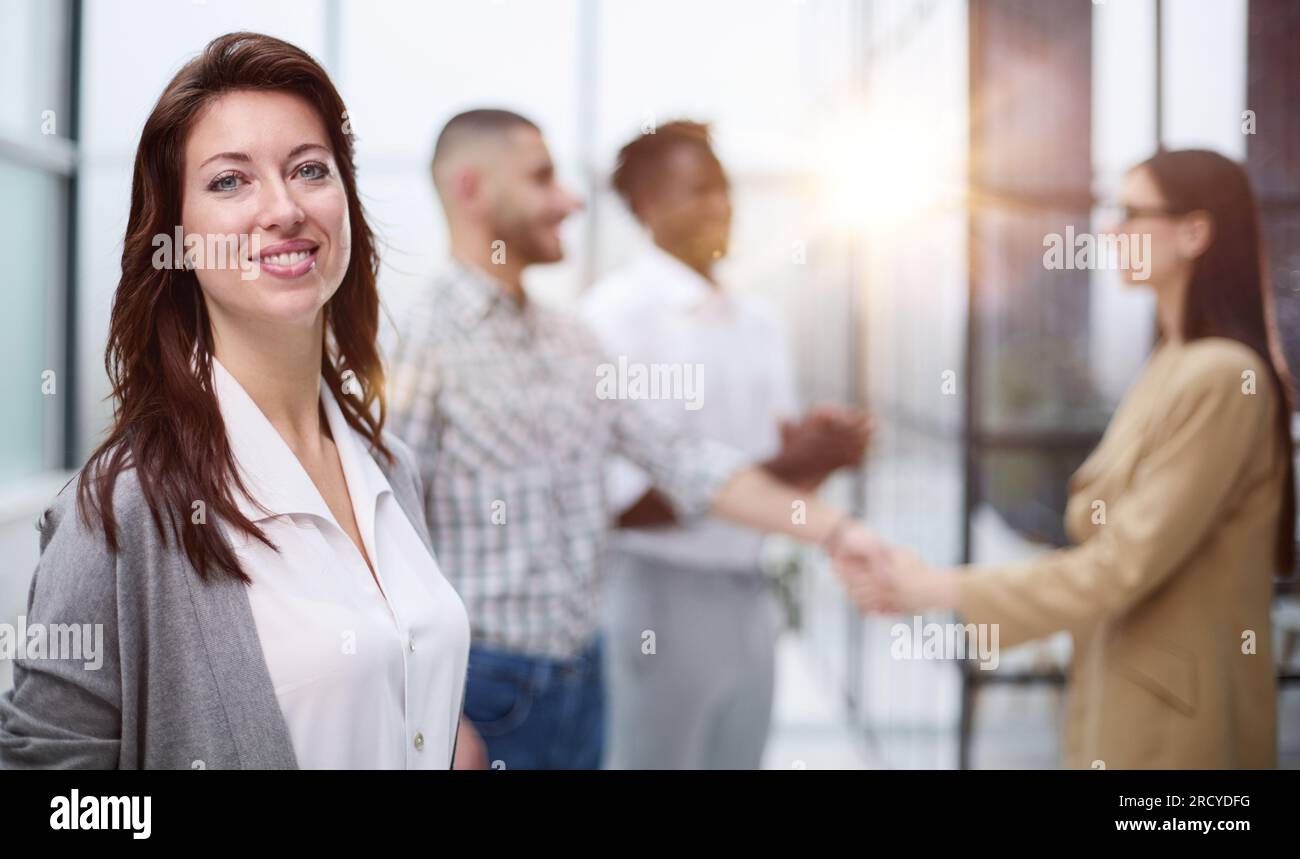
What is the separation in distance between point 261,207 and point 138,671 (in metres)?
0.52

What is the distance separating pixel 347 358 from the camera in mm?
1325

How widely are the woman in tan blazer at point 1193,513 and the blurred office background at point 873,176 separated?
58 cm

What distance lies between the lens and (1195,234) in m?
1.74

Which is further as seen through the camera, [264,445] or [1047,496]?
[1047,496]

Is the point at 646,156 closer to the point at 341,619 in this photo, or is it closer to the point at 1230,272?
the point at 1230,272

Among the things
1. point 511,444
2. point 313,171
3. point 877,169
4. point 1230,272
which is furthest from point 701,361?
point 313,171

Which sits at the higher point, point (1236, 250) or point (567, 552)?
point (1236, 250)

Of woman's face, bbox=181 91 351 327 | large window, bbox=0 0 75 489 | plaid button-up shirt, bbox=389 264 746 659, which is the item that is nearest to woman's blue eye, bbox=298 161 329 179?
woman's face, bbox=181 91 351 327

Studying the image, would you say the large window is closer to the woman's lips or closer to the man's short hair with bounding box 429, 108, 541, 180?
the man's short hair with bounding box 429, 108, 541, 180

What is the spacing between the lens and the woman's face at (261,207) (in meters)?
1.15

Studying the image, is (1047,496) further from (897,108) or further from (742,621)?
(897,108)
